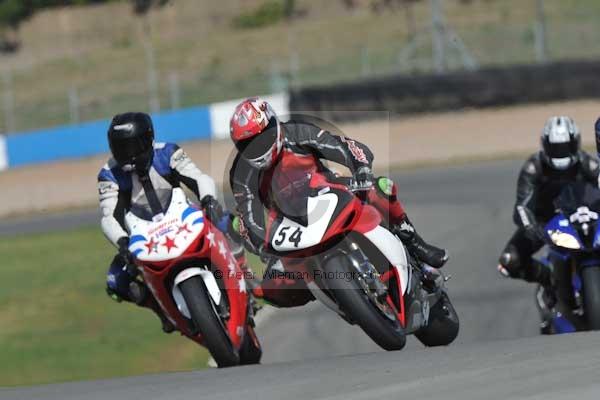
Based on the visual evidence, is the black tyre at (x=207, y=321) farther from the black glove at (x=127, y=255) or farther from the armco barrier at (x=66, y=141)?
the armco barrier at (x=66, y=141)

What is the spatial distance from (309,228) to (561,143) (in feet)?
8.21

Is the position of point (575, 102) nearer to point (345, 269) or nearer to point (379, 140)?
point (379, 140)

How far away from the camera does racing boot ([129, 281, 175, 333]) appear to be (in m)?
7.82

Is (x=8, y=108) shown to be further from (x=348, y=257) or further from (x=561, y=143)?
(x=348, y=257)

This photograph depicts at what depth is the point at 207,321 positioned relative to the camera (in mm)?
7188

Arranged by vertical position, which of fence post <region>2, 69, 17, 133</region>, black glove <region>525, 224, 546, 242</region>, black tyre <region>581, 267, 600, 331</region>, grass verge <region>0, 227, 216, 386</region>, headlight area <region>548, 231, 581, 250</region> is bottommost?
fence post <region>2, 69, 17, 133</region>

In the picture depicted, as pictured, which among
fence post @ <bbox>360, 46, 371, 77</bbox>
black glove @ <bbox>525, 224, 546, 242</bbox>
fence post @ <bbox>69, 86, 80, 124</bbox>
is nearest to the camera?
black glove @ <bbox>525, 224, 546, 242</bbox>

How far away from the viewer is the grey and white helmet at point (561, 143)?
8.33 metres

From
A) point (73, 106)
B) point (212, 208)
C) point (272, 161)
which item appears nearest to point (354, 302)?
point (272, 161)

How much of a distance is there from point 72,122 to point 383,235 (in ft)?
64.3

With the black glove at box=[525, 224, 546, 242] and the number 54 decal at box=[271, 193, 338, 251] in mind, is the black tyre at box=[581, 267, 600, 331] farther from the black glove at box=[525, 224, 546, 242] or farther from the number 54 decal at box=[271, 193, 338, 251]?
the number 54 decal at box=[271, 193, 338, 251]

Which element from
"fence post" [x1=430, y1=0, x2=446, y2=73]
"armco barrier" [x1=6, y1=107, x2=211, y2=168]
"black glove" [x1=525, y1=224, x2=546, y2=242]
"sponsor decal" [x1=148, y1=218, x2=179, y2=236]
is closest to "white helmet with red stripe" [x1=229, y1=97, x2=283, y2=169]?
"sponsor decal" [x1=148, y1=218, x2=179, y2=236]

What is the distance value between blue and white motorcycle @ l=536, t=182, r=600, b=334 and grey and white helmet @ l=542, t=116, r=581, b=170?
18 cm

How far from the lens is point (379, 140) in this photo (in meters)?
23.5
